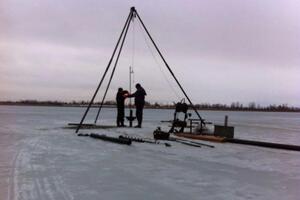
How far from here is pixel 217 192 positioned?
20.3 ft

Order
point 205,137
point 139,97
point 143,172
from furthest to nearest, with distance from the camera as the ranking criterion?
1. point 139,97
2. point 205,137
3. point 143,172

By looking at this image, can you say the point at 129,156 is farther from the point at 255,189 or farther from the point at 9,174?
the point at 255,189

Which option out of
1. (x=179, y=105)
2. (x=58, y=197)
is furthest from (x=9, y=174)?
(x=179, y=105)

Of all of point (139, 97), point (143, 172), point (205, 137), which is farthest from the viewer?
point (139, 97)

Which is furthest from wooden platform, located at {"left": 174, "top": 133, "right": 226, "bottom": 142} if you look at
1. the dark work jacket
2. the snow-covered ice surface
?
the dark work jacket

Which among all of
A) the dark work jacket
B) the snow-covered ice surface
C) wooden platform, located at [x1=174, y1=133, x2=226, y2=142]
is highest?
the dark work jacket

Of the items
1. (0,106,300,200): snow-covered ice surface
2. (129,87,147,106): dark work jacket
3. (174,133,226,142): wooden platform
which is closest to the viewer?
(0,106,300,200): snow-covered ice surface

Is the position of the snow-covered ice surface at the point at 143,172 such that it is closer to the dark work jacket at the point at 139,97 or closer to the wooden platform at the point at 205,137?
the wooden platform at the point at 205,137

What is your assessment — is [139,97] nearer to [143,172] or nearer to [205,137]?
[205,137]

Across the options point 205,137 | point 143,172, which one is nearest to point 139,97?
point 205,137

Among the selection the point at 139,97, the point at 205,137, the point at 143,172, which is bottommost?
the point at 143,172

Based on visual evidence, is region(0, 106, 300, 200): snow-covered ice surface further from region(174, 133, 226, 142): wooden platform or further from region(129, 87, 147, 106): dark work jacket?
region(129, 87, 147, 106): dark work jacket

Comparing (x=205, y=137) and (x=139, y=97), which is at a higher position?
(x=139, y=97)

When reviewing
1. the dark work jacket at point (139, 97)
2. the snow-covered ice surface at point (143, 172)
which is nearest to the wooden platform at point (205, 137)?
the snow-covered ice surface at point (143, 172)
